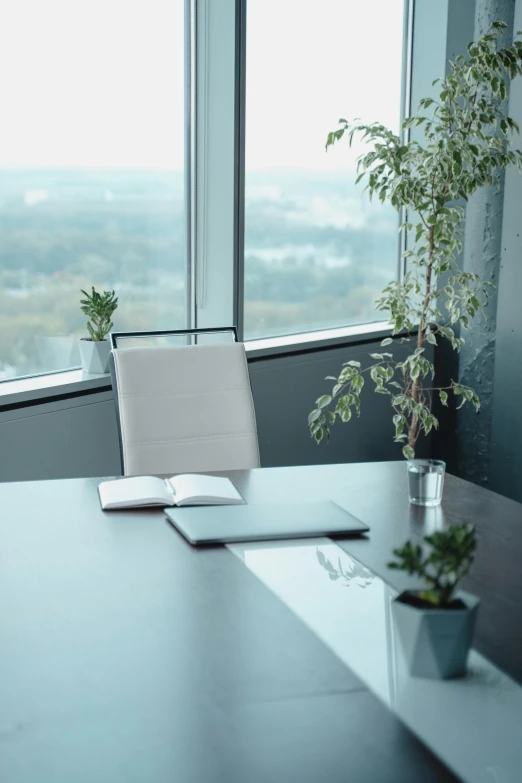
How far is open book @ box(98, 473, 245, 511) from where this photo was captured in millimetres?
1985

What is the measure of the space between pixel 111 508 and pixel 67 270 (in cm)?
179

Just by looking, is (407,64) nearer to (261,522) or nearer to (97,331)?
(97,331)

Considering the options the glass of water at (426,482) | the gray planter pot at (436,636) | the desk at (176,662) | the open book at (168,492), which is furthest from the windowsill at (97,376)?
the gray planter pot at (436,636)

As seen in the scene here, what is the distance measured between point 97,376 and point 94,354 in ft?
0.29

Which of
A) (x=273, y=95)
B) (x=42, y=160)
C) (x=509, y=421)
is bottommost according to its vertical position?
(x=509, y=421)

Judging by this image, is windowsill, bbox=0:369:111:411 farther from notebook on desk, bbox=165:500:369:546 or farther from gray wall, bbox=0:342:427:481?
notebook on desk, bbox=165:500:369:546

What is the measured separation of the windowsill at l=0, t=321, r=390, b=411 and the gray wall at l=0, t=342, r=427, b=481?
30 mm

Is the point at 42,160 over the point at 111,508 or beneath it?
over

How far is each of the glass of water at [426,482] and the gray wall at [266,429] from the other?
1.63m

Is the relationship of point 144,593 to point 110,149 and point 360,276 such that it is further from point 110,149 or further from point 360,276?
point 360,276

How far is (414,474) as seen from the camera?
2008 mm

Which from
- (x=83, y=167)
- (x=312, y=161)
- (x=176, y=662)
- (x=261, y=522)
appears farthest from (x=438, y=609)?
(x=312, y=161)

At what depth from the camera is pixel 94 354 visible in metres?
3.50

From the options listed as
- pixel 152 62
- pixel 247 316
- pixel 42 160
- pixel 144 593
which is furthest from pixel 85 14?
pixel 144 593
